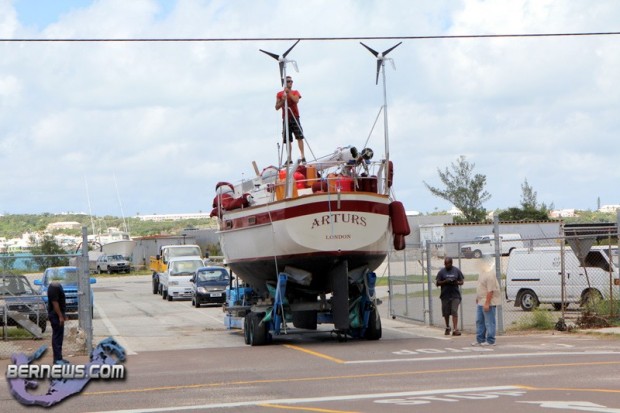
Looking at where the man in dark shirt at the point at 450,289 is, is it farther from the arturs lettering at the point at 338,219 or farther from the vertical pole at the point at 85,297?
the vertical pole at the point at 85,297

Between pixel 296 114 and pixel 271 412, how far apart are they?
1171 centimetres

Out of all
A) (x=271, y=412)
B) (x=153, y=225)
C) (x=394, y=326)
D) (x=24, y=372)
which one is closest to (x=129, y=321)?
(x=394, y=326)

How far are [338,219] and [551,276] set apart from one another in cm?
1016

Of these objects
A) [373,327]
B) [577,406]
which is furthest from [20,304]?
[577,406]

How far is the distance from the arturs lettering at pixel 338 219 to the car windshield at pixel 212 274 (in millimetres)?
17176

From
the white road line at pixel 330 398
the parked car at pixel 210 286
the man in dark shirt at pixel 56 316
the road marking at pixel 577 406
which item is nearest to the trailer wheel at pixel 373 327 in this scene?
the man in dark shirt at pixel 56 316

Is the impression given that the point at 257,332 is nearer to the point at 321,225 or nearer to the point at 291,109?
the point at 321,225

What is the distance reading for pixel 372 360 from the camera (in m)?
18.5

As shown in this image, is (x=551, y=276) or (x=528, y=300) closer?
(x=551, y=276)

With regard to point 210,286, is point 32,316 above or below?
below

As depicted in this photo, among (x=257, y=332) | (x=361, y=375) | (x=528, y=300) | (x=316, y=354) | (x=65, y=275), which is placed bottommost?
(x=361, y=375)

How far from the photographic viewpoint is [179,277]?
1673 inches

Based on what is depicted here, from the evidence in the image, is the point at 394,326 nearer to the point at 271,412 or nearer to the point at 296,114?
the point at 296,114

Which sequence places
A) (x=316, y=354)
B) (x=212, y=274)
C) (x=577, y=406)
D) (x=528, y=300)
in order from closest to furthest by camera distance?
(x=577, y=406)
(x=316, y=354)
(x=528, y=300)
(x=212, y=274)
